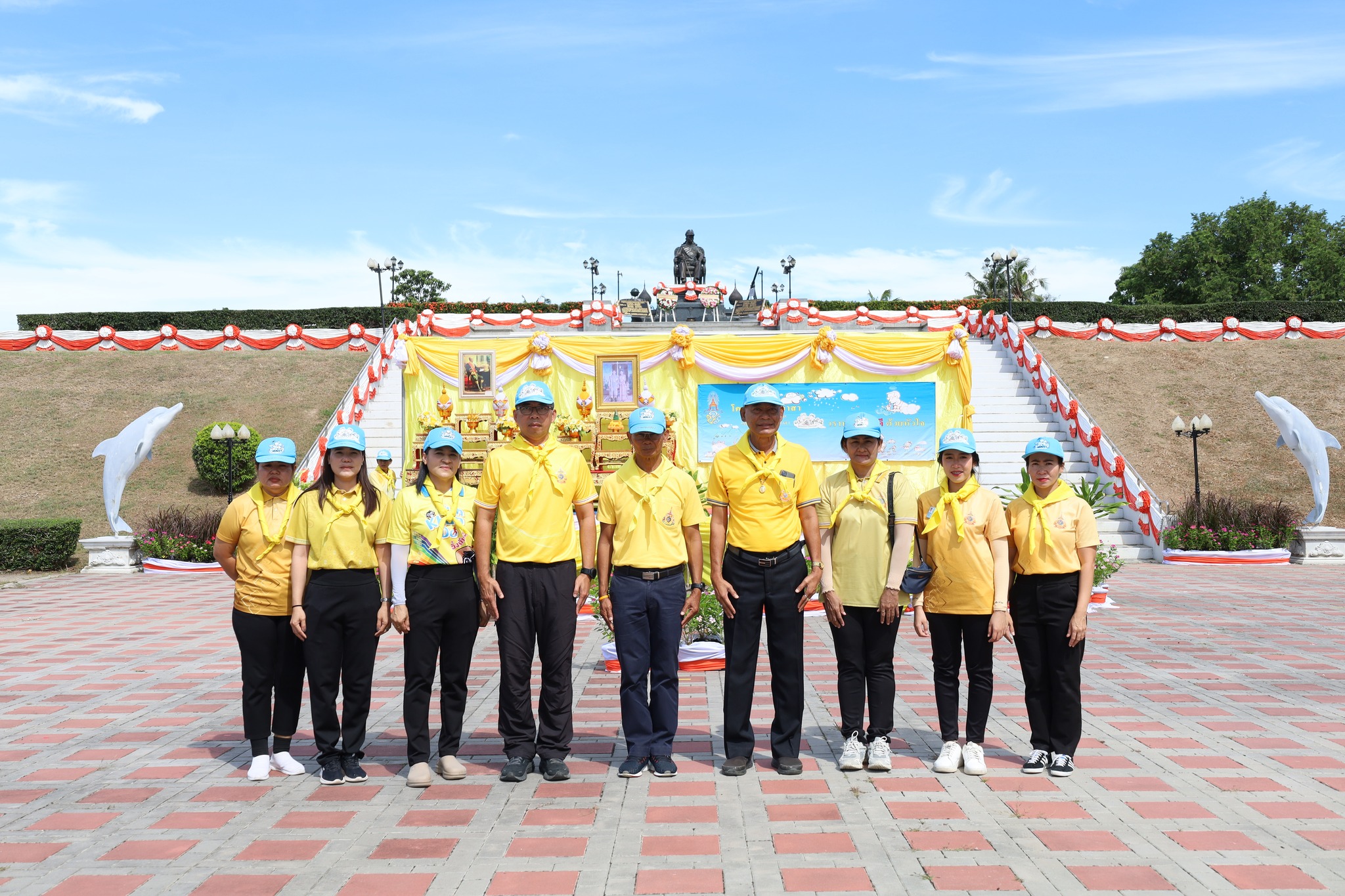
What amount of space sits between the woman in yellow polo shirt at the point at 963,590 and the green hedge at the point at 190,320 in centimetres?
2816

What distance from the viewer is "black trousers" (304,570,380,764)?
4578mm

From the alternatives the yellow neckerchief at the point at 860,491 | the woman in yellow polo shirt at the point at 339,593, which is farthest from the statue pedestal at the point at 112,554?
the yellow neckerchief at the point at 860,491

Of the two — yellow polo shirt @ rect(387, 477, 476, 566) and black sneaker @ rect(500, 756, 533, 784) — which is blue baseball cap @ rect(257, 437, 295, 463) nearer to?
yellow polo shirt @ rect(387, 477, 476, 566)

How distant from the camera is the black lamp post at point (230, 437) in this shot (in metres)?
16.7

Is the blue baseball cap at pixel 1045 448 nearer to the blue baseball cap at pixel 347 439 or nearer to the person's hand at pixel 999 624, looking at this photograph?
the person's hand at pixel 999 624

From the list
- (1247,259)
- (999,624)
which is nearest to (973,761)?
(999,624)

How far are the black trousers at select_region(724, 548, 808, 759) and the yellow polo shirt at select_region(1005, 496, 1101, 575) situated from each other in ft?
3.51

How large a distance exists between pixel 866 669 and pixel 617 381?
13.5 metres

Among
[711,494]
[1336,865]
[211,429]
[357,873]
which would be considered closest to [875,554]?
[711,494]

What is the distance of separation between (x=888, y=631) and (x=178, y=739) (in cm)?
397

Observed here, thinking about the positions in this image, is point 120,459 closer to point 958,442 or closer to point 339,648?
point 339,648

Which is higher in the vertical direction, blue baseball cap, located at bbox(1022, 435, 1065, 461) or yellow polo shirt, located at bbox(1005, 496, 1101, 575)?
blue baseball cap, located at bbox(1022, 435, 1065, 461)

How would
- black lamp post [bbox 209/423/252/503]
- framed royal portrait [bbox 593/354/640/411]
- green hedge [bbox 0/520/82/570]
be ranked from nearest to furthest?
green hedge [bbox 0/520/82/570] < black lamp post [bbox 209/423/252/503] < framed royal portrait [bbox 593/354/640/411]

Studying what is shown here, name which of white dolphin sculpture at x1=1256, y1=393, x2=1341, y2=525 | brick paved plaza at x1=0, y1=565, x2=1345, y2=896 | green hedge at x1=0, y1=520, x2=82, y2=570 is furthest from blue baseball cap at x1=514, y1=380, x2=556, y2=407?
white dolphin sculpture at x1=1256, y1=393, x2=1341, y2=525
